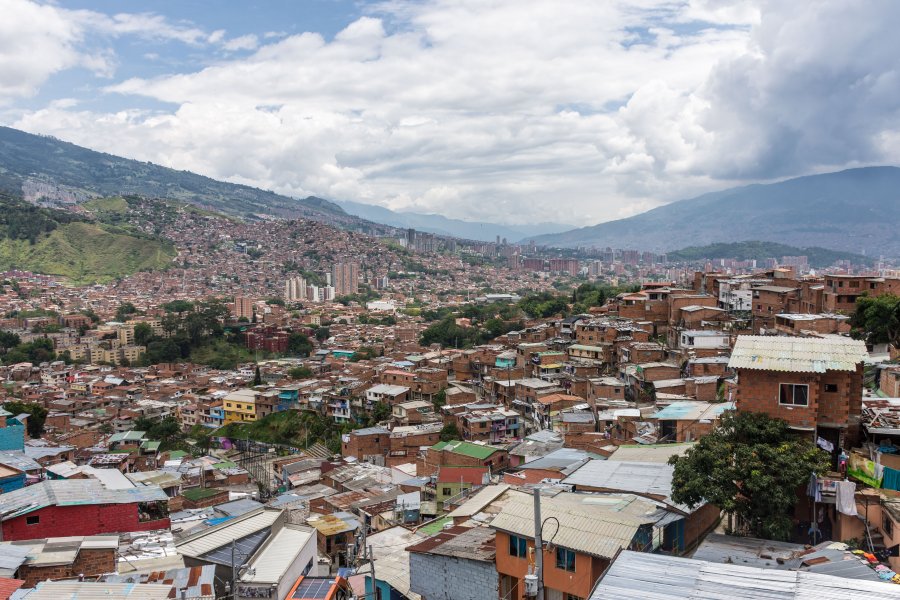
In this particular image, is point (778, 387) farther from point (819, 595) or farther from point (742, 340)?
point (819, 595)

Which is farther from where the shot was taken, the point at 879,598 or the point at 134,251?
the point at 134,251

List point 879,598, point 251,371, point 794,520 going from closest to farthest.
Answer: point 879,598, point 794,520, point 251,371

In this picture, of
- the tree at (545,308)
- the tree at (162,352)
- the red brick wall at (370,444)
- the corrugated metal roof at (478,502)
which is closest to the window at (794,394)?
the corrugated metal roof at (478,502)

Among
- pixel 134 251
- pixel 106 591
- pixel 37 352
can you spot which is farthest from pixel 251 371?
pixel 134 251

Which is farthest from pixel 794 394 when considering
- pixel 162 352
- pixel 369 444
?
pixel 162 352

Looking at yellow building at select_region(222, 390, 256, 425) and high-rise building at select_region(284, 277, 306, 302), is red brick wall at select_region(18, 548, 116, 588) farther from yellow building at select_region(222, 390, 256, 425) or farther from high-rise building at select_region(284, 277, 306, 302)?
high-rise building at select_region(284, 277, 306, 302)

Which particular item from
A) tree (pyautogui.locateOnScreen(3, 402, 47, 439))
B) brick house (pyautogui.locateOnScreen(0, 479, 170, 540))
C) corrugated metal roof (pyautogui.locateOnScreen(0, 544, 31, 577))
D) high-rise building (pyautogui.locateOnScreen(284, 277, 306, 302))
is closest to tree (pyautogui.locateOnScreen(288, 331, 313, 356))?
tree (pyautogui.locateOnScreen(3, 402, 47, 439))

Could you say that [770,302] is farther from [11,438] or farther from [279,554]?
[11,438]
